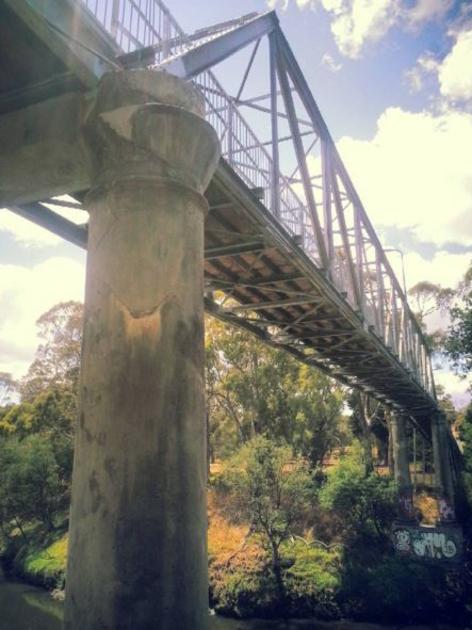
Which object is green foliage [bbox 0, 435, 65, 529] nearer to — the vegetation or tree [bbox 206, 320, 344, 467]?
the vegetation

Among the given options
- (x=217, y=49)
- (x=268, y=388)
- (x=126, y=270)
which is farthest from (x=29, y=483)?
(x=126, y=270)

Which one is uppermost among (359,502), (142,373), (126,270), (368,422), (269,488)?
(368,422)

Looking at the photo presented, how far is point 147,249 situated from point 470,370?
94.5ft

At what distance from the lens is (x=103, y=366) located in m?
2.56

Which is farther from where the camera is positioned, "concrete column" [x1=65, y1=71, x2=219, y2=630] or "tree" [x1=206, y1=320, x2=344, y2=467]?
"tree" [x1=206, y1=320, x2=344, y2=467]

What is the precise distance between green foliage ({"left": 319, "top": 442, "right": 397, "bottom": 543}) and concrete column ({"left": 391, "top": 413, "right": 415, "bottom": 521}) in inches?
56.0

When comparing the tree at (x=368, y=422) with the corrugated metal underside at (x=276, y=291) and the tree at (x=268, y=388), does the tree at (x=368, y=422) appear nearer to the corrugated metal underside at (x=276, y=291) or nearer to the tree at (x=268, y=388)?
the tree at (x=268, y=388)

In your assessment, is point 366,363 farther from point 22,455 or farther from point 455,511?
point 22,455

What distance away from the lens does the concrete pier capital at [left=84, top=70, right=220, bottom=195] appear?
113 inches

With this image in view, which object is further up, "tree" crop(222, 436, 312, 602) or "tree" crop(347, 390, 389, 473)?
"tree" crop(347, 390, 389, 473)

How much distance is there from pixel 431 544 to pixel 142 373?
82.2 feet

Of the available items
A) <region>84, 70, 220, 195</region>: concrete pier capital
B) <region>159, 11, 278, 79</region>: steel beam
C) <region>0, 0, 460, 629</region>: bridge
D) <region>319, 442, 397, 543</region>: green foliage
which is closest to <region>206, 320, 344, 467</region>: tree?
<region>319, 442, 397, 543</region>: green foliage

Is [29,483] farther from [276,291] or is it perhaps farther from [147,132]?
[147,132]

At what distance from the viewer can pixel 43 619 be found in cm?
2177
